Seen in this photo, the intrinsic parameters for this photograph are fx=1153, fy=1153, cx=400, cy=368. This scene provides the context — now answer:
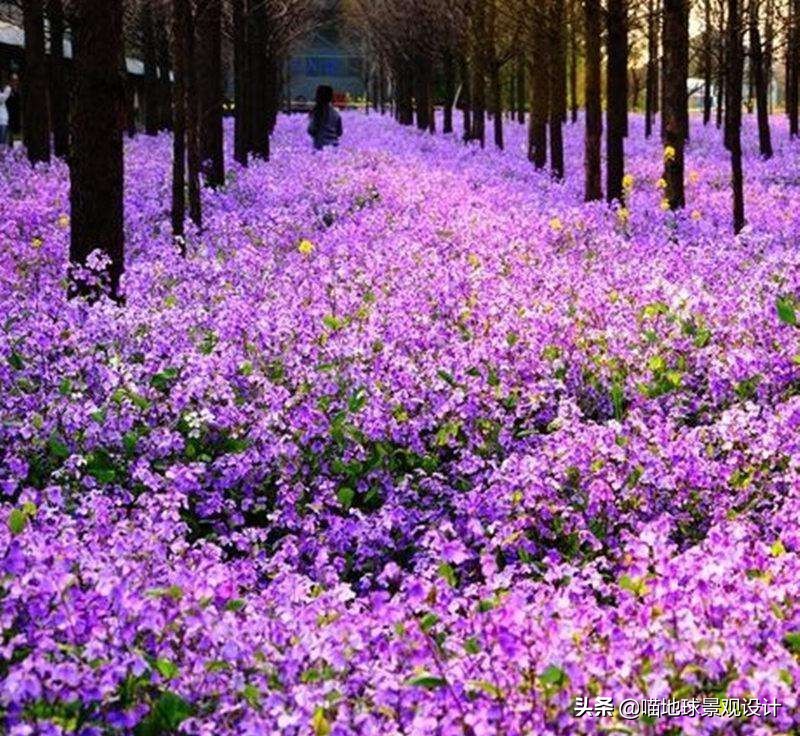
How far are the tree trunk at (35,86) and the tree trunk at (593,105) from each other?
416 inches

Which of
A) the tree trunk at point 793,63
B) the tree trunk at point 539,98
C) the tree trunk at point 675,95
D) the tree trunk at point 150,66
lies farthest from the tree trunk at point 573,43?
the tree trunk at point 150,66

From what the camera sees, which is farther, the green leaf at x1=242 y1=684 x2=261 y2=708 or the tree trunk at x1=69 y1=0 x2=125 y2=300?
the tree trunk at x1=69 y1=0 x2=125 y2=300

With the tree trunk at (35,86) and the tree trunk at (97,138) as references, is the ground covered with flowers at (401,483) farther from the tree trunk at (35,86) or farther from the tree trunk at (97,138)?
the tree trunk at (35,86)

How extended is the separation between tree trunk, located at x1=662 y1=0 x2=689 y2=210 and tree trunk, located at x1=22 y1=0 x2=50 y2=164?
12.4 meters

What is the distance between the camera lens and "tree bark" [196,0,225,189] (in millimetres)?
20203

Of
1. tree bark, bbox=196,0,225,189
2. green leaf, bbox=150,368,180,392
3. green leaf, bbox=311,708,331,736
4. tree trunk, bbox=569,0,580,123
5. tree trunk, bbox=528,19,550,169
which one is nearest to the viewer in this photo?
green leaf, bbox=311,708,331,736

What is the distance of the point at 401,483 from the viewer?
6.45m

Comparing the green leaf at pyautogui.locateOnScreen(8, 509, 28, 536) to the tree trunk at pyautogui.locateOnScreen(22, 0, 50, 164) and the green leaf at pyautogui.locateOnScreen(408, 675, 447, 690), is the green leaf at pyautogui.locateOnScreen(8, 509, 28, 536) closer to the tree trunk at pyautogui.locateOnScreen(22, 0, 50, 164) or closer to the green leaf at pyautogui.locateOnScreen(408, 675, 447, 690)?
the green leaf at pyautogui.locateOnScreen(408, 675, 447, 690)

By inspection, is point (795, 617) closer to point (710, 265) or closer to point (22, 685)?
point (22, 685)

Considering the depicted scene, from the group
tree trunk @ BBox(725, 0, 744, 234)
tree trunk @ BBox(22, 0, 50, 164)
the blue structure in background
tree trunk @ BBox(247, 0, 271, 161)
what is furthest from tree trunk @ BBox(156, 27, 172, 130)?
the blue structure in background

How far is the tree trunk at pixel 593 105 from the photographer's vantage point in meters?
19.4

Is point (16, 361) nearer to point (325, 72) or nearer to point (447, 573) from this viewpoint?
point (447, 573)

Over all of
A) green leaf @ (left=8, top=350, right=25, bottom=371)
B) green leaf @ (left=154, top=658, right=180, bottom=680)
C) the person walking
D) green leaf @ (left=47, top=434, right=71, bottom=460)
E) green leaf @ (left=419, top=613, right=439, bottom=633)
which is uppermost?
the person walking

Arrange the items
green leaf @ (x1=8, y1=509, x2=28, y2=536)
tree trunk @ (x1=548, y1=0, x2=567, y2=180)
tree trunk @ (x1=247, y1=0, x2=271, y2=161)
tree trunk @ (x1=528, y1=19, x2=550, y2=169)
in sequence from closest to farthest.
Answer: green leaf @ (x1=8, y1=509, x2=28, y2=536), tree trunk @ (x1=548, y1=0, x2=567, y2=180), tree trunk @ (x1=528, y1=19, x2=550, y2=169), tree trunk @ (x1=247, y1=0, x2=271, y2=161)
